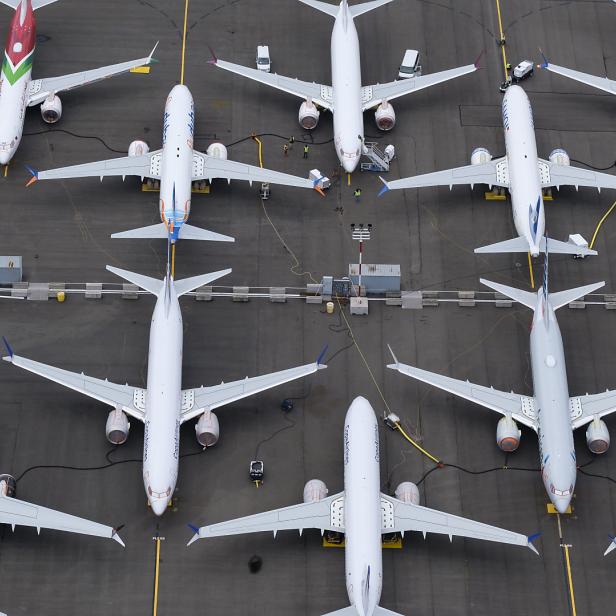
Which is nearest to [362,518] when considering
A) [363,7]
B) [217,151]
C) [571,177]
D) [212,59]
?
[217,151]

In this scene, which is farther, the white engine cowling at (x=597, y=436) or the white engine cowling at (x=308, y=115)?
the white engine cowling at (x=308, y=115)

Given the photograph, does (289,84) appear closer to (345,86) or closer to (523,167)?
(345,86)

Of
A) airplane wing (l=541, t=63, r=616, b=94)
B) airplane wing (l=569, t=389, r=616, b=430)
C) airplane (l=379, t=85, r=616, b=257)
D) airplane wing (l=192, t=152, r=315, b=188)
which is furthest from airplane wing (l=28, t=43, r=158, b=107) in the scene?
airplane wing (l=569, t=389, r=616, b=430)

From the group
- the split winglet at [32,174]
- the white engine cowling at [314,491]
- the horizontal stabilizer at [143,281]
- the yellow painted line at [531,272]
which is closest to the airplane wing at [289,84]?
the split winglet at [32,174]

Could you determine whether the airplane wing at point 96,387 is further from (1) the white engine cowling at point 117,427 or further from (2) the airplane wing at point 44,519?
(2) the airplane wing at point 44,519

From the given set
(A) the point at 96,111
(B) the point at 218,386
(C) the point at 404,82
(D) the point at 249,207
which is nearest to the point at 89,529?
(B) the point at 218,386

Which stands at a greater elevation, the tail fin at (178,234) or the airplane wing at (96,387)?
the tail fin at (178,234)

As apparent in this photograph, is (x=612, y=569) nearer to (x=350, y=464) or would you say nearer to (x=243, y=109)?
(x=350, y=464)
